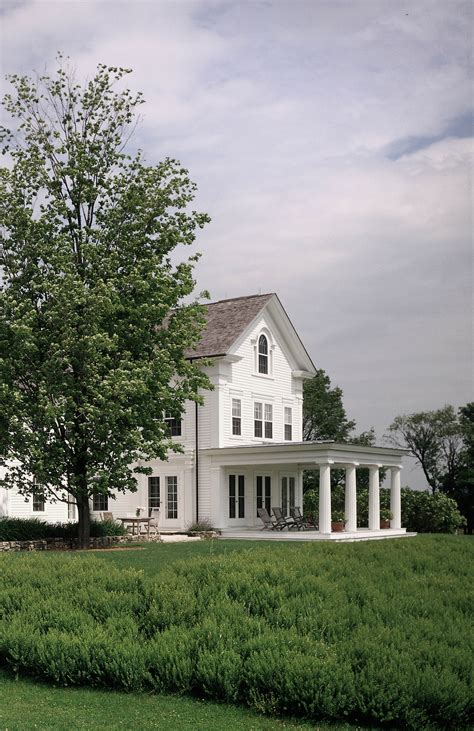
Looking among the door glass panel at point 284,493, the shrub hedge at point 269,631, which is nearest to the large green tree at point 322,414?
the door glass panel at point 284,493

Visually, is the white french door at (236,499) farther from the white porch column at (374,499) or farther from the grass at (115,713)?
the grass at (115,713)

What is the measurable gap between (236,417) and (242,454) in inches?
101

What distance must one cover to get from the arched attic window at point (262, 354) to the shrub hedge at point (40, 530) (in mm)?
11763

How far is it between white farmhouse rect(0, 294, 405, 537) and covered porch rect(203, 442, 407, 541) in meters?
0.04

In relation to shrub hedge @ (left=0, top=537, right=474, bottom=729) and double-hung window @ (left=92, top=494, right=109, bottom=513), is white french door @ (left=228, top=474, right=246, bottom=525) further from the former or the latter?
shrub hedge @ (left=0, top=537, right=474, bottom=729)

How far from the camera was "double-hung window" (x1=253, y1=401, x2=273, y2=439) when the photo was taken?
4021 centimetres

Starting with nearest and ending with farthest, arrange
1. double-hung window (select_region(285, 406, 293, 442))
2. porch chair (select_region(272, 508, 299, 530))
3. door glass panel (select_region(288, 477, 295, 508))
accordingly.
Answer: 1. porch chair (select_region(272, 508, 299, 530))
2. door glass panel (select_region(288, 477, 295, 508))
3. double-hung window (select_region(285, 406, 293, 442))

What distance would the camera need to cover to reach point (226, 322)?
40.0 meters

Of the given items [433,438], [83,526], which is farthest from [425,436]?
[83,526]

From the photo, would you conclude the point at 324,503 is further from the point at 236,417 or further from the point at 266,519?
the point at 236,417

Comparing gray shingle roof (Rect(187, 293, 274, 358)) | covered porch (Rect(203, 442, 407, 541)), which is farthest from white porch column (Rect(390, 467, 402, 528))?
gray shingle roof (Rect(187, 293, 274, 358))

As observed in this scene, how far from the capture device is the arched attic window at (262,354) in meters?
40.5

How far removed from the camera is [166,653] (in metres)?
10.2

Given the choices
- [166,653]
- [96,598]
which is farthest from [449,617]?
[96,598]
